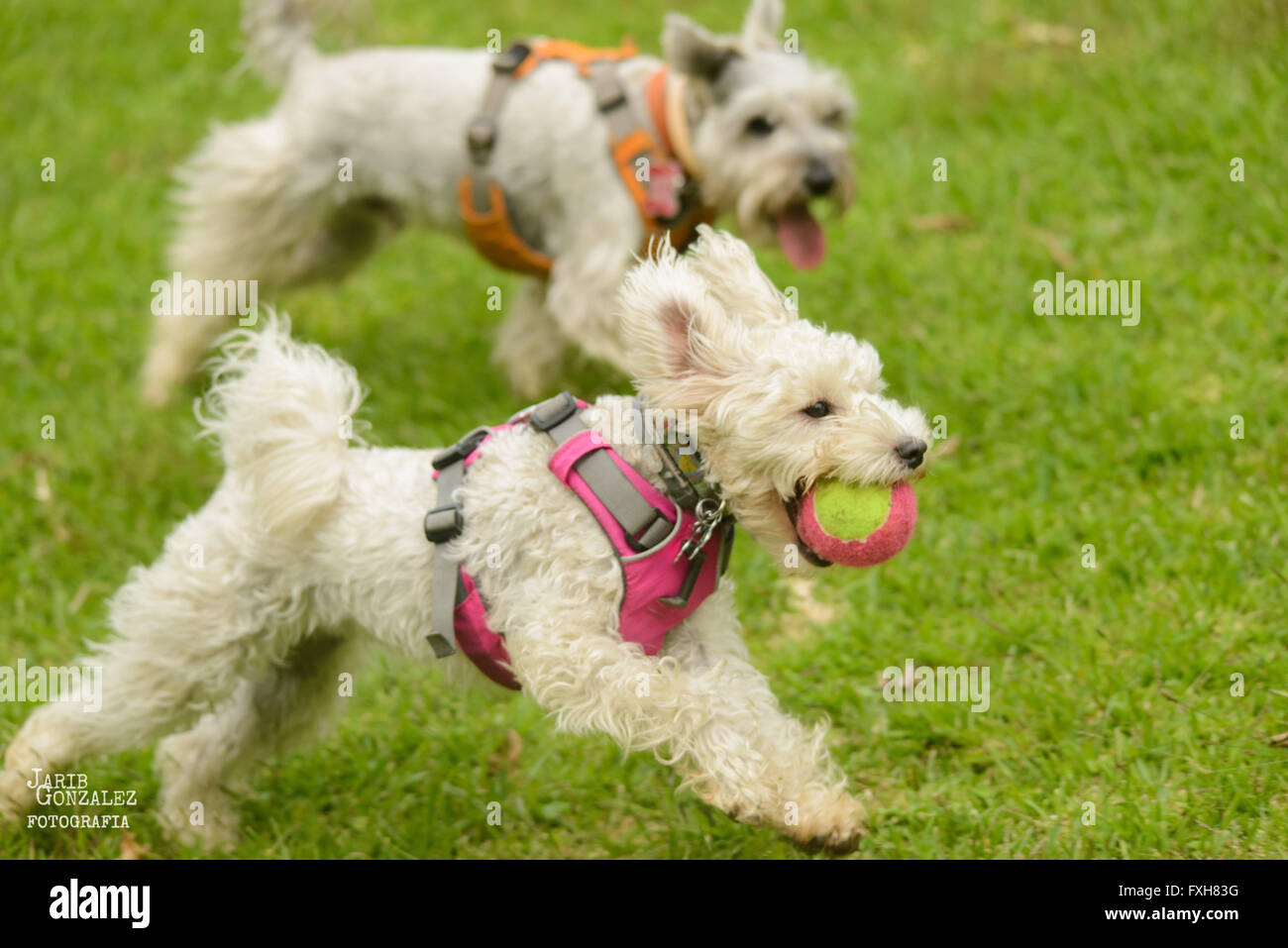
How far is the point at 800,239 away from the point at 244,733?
10.9ft

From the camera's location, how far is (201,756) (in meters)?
4.33

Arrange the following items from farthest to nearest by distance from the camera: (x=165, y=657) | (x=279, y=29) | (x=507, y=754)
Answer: (x=279, y=29) → (x=507, y=754) → (x=165, y=657)

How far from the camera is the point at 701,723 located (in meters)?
3.23

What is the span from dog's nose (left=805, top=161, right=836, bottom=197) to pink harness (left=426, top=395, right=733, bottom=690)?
9.44 ft

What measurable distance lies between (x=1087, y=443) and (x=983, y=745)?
1.69m

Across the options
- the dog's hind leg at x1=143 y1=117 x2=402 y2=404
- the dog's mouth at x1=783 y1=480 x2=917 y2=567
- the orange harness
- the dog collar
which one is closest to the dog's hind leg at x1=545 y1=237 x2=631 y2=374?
the orange harness

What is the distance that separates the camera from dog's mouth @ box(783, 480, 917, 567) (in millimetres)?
3111

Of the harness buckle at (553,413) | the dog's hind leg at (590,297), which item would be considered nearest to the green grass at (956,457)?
the dog's hind leg at (590,297)

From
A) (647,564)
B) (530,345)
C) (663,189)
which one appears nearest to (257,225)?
(530,345)

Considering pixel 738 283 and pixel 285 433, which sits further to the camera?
pixel 285 433


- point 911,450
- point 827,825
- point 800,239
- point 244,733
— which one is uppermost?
point 800,239

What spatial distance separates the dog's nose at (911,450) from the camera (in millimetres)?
3123

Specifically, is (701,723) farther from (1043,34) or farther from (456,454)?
(1043,34)
